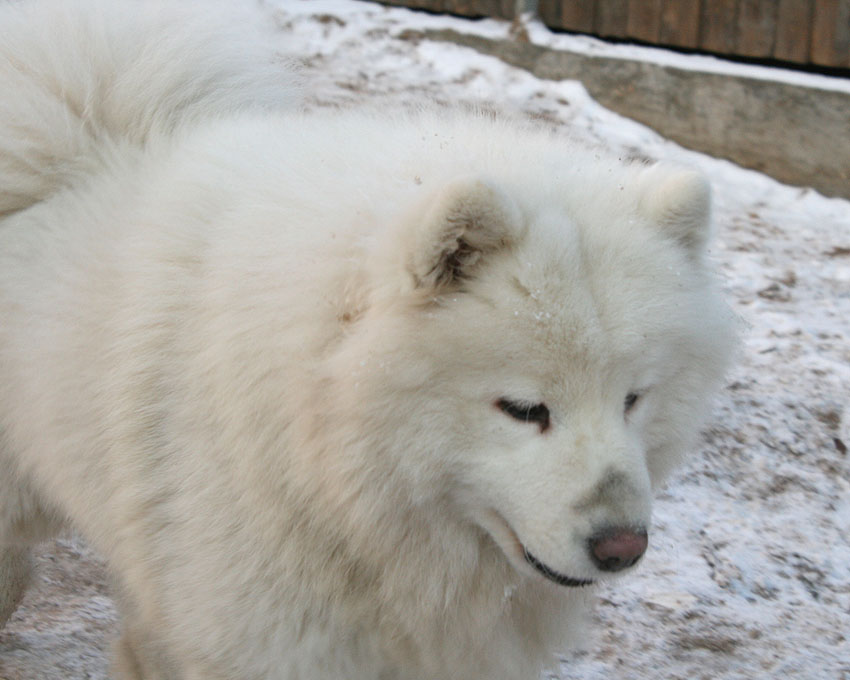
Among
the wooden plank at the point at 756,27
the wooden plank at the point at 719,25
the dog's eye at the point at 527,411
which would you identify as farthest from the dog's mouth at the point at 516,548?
the wooden plank at the point at 719,25

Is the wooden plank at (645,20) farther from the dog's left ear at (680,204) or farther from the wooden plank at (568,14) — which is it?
the dog's left ear at (680,204)

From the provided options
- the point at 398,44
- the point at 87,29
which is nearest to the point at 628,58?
the point at 398,44

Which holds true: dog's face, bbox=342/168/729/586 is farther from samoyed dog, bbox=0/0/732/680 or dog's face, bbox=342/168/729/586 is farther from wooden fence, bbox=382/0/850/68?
wooden fence, bbox=382/0/850/68

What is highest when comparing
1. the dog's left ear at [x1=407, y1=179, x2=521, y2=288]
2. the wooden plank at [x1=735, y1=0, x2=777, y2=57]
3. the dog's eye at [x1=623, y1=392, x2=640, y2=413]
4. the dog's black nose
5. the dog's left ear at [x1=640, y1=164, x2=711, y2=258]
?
the dog's left ear at [x1=407, y1=179, x2=521, y2=288]

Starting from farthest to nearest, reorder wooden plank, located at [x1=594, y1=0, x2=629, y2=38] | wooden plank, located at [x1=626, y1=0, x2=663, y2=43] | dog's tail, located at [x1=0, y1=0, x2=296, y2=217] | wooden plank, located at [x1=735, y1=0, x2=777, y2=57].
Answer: wooden plank, located at [x1=594, y1=0, x2=629, y2=38] < wooden plank, located at [x1=626, y1=0, x2=663, y2=43] < wooden plank, located at [x1=735, y1=0, x2=777, y2=57] < dog's tail, located at [x1=0, y1=0, x2=296, y2=217]

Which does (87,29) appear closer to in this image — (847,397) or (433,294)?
(433,294)

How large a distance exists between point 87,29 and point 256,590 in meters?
1.73

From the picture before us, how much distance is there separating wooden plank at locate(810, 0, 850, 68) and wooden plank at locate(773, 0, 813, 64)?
0.05 metres

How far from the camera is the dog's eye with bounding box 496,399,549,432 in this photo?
2262 mm

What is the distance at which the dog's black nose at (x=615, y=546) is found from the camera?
7.29ft

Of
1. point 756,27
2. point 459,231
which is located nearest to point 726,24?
point 756,27

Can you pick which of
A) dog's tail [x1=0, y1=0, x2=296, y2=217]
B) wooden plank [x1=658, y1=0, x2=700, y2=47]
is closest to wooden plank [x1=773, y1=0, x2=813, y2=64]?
wooden plank [x1=658, y1=0, x2=700, y2=47]

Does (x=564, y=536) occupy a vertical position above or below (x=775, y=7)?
above

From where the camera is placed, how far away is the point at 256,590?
2.45 meters
